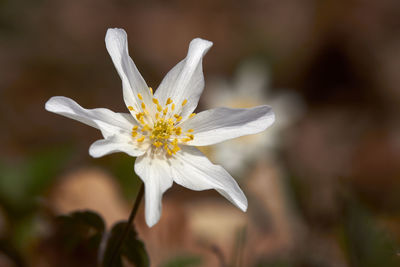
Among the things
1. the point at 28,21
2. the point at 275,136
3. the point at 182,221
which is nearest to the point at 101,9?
the point at 28,21

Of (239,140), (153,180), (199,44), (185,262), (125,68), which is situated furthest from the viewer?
(239,140)

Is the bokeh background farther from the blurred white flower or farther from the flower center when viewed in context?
the flower center

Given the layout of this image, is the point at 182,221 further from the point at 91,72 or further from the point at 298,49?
the point at 298,49

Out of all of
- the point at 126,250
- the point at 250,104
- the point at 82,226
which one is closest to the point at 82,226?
the point at 82,226

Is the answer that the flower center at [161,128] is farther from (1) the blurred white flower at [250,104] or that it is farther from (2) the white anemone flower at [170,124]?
(1) the blurred white flower at [250,104]

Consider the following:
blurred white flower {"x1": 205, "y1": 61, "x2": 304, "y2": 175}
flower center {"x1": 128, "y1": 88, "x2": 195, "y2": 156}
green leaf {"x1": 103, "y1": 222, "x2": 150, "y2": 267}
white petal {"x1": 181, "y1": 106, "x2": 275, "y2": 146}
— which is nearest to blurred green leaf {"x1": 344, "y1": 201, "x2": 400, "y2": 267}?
white petal {"x1": 181, "y1": 106, "x2": 275, "y2": 146}

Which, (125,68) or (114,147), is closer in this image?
(114,147)

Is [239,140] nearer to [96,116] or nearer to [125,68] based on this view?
[125,68]
